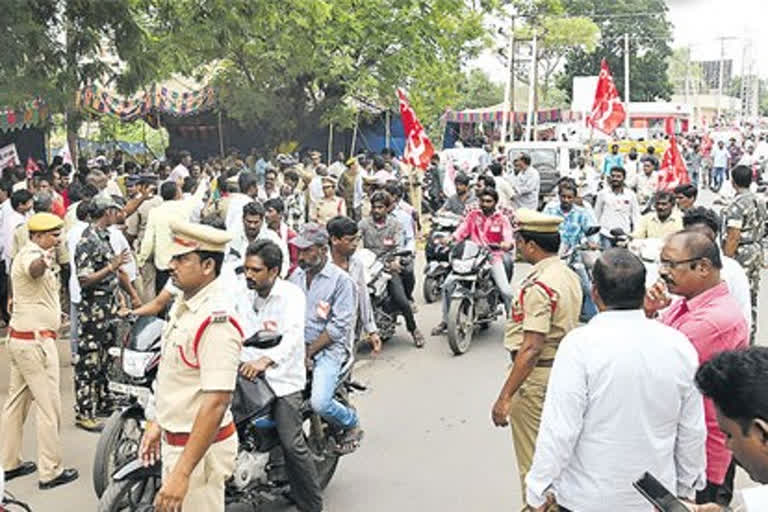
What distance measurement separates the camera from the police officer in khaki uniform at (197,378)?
3203 millimetres

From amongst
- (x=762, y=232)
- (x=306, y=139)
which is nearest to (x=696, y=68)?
(x=306, y=139)

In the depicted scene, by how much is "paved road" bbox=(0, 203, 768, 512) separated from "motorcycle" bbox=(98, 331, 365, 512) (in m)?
0.39

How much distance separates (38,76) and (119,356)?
4451 mm

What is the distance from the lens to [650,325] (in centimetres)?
312

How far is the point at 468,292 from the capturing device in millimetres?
8875

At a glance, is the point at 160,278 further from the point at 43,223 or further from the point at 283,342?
the point at 283,342

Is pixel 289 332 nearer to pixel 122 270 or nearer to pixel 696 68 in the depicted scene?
pixel 122 270

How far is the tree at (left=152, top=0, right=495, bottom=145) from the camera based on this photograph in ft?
63.8

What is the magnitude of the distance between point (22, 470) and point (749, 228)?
20.3 ft

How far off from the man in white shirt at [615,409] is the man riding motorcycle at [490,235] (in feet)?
18.8

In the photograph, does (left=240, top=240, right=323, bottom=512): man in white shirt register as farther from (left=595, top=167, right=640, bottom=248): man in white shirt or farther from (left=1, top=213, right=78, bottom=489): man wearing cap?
(left=595, top=167, right=640, bottom=248): man in white shirt

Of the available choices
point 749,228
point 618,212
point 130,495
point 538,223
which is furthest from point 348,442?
point 618,212

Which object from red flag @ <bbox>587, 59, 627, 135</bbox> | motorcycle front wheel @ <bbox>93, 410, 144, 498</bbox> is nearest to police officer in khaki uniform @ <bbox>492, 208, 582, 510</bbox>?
motorcycle front wheel @ <bbox>93, 410, 144, 498</bbox>

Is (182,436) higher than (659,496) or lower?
lower
